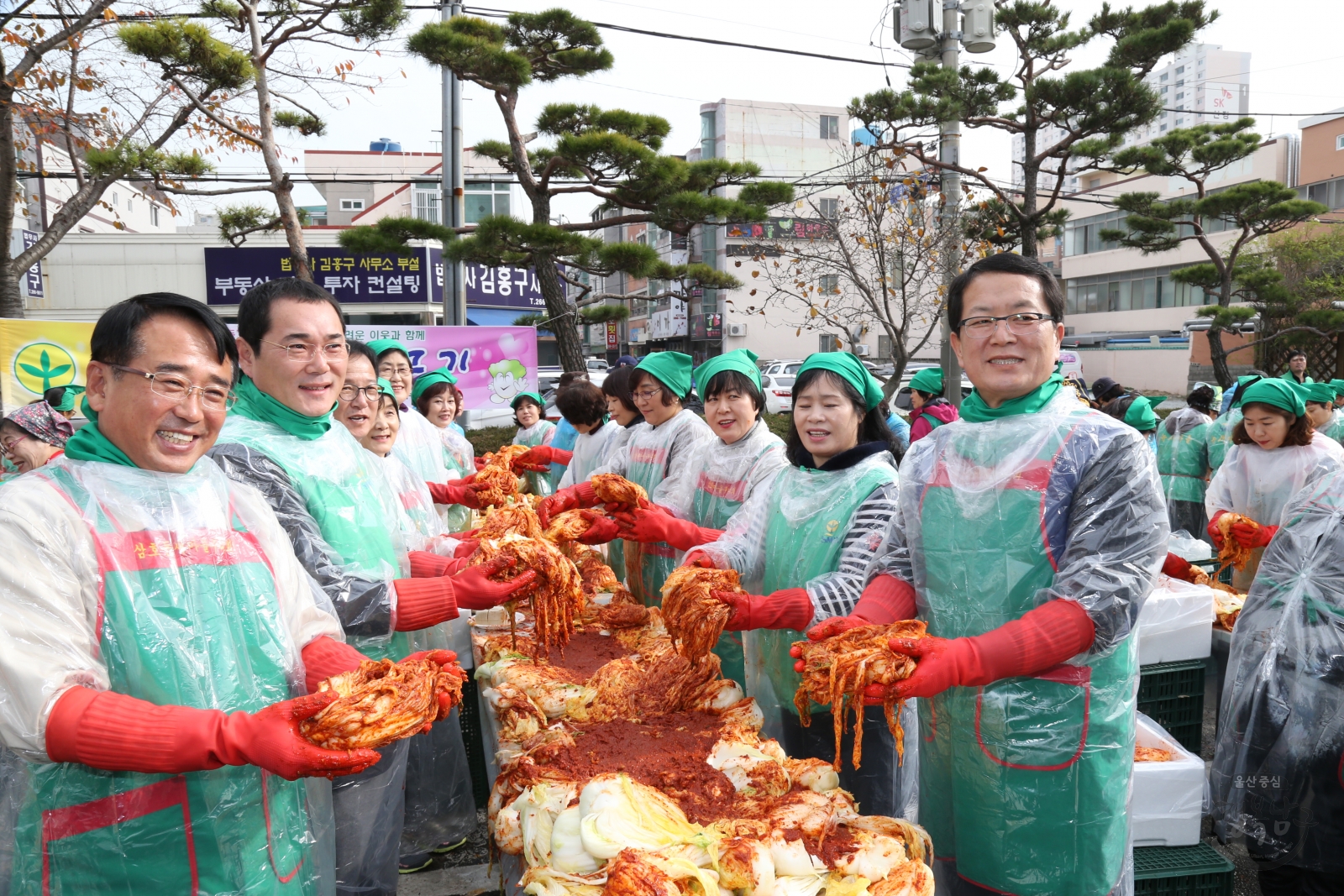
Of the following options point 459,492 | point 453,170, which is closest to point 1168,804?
point 459,492

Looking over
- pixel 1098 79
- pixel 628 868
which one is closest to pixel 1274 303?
pixel 1098 79

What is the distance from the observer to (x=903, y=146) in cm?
1054

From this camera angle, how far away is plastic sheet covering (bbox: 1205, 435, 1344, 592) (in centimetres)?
503

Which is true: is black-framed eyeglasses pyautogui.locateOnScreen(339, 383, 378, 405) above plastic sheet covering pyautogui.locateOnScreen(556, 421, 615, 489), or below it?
above

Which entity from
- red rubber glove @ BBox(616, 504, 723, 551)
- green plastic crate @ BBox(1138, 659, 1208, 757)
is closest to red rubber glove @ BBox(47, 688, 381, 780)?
red rubber glove @ BBox(616, 504, 723, 551)

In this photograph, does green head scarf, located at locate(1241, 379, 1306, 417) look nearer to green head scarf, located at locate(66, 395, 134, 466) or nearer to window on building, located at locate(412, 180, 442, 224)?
green head scarf, located at locate(66, 395, 134, 466)

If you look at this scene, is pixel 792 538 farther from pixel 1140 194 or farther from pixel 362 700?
pixel 1140 194

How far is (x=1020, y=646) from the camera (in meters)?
1.88

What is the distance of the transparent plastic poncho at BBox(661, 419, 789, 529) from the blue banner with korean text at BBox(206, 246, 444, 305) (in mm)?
17366

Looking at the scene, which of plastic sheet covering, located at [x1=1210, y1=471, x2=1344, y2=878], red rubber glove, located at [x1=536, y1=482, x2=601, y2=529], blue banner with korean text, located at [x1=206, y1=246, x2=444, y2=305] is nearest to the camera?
plastic sheet covering, located at [x1=1210, y1=471, x2=1344, y2=878]

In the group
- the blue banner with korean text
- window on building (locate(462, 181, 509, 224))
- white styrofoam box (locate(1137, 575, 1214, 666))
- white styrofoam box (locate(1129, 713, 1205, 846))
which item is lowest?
white styrofoam box (locate(1129, 713, 1205, 846))

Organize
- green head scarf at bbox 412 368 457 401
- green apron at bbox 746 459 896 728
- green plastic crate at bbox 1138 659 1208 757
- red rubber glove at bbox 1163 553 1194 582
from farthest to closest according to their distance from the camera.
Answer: green head scarf at bbox 412 368 457 401 → green plastic crate at bbox 1138 659 1208 757 → red rubber glove at bbox 1163 553 1194 582 → green apron at bbox 746 459 896 728

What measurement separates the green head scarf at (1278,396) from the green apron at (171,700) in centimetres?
553

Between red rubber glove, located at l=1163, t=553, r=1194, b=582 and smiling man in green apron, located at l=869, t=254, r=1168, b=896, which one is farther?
red rubber glove, located at l=1163, t=553, r=1194, b=582
